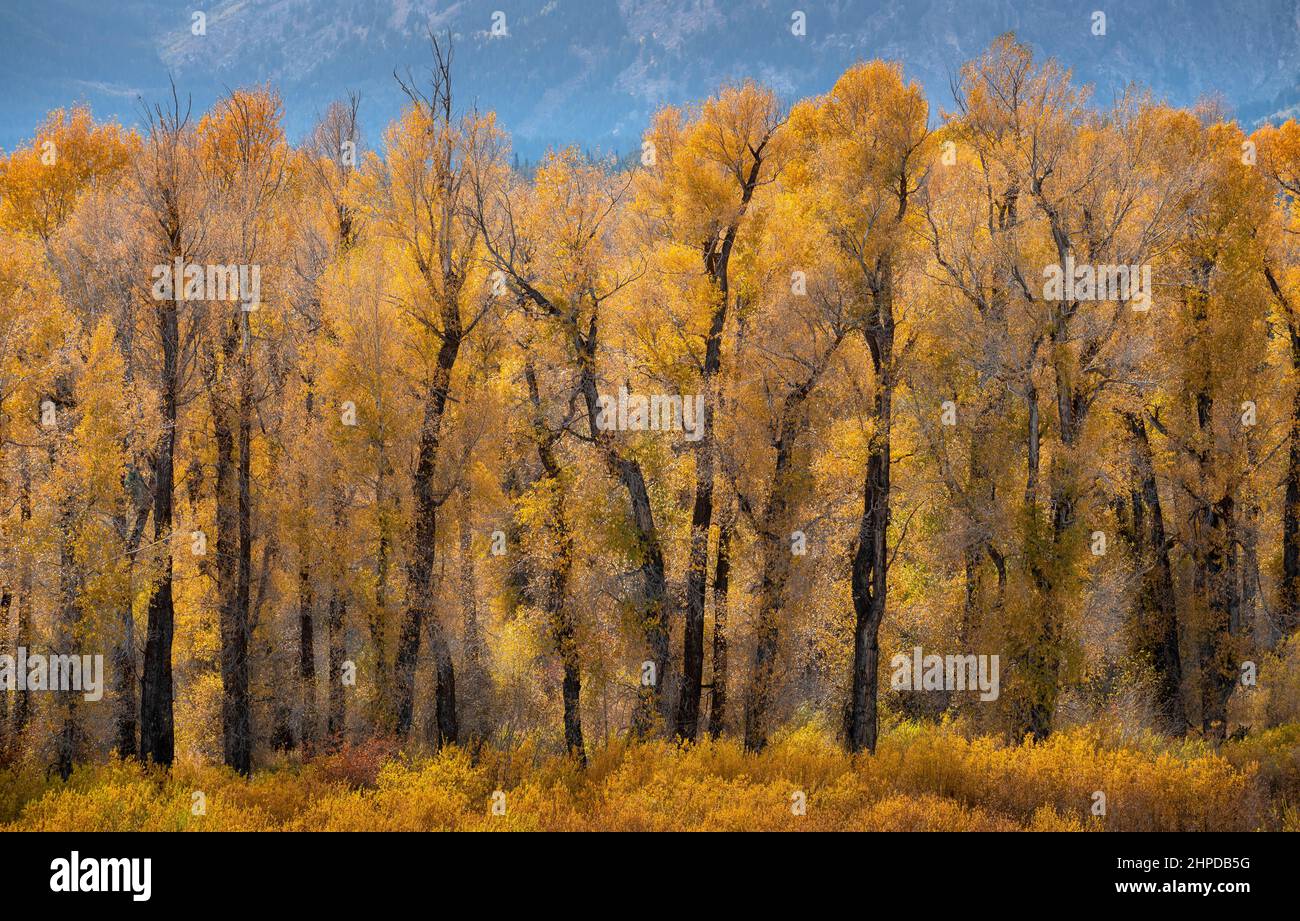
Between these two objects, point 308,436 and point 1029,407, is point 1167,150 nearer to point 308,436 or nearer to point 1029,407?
point 1029,407

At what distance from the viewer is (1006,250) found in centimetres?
1672

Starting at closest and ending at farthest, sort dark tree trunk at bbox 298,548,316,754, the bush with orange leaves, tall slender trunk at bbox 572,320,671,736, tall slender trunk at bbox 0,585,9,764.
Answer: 1. the bush with orange leaves
2. tall slender trunk at bbox 0,585,9,764
3. tall slender trunk at bbox 572,320,671,736
4. dark tree trunk at bbox 298,548,316,754

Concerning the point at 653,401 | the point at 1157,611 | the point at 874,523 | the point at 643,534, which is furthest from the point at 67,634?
the point at 1157,611

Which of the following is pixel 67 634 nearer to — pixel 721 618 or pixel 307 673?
pixel 307 673

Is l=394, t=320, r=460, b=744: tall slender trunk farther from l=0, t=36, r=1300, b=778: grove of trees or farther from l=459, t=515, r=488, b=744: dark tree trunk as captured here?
l=459, t=515, r=488, b=744: dark tree trunk

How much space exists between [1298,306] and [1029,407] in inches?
396

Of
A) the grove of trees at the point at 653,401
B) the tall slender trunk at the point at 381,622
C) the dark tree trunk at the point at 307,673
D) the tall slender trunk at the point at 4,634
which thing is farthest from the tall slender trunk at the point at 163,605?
the tall slender trunk at the point at 381,622

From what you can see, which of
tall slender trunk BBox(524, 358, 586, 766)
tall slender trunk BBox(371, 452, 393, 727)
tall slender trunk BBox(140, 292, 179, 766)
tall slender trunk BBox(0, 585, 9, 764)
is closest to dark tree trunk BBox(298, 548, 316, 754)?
tall slender trunk BBox(371, 452, 393, 727)

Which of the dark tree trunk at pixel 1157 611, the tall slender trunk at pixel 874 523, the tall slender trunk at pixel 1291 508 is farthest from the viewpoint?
the dark tree trunk at pixel 1157 611

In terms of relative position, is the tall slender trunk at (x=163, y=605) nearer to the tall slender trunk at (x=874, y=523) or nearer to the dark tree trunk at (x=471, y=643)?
the dark tree trunk at (x=471, y=643)

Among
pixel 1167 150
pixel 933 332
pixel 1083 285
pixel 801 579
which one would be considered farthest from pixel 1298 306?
pixel 801 579

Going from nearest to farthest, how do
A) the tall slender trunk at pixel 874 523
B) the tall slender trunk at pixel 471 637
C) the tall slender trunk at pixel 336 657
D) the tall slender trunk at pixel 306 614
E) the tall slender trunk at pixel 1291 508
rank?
the tall slender trunk at pixel 874 523, the tall slender trunk at pixel 471 637, the tall slender trunk at pixel 306 614, the tall slender trunk at pixel 336 657, the tall slender trunk at pixel 1291 508

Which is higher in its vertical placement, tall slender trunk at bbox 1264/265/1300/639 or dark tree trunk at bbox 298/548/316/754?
tall slender trunk at bbox 1264/265/1300/639

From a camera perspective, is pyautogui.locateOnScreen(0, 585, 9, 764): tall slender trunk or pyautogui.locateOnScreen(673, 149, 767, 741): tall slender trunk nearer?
pyautogui.locateOnScreen(673, 149, 767, 741): tall slender trunk
